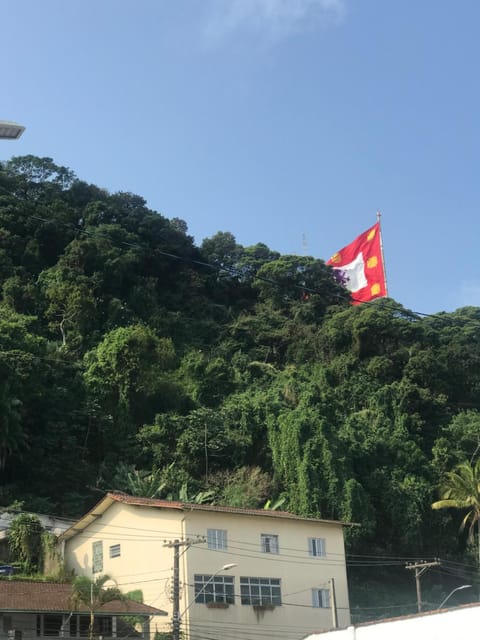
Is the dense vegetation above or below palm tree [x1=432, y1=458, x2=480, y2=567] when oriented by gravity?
above

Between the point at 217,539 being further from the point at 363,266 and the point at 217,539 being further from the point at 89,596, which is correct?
the point at 363,266

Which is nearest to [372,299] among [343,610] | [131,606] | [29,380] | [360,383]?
[360,383]

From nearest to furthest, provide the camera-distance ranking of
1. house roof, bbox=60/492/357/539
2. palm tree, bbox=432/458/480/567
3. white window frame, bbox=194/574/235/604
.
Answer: white window frame, bbox=194/574/235/604 → house roof, bbox=60/492/357/539 → palm tree, bbox=432/458/480/567

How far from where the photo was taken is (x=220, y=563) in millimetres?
34344

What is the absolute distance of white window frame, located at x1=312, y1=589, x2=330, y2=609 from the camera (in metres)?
36.0

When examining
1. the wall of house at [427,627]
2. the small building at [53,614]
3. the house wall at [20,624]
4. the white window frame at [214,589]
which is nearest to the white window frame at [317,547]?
the white window frame at [214,589]

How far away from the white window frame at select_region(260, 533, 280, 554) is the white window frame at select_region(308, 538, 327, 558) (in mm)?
1785

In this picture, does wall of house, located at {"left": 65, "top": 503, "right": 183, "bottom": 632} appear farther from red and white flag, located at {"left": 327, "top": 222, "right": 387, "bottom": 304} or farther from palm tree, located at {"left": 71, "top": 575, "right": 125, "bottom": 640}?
red and white flag, located at {"left": 327, "top": 222, "right": 387, "bottom": 304}

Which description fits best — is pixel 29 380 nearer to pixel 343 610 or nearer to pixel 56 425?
pixel 56 425

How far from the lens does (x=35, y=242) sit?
65.9 m

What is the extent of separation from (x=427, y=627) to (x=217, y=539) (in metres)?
17.0

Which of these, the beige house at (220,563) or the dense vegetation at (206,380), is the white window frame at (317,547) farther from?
the dense vegetation at (206,380)

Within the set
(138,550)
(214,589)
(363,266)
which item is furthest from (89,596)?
(363,266)

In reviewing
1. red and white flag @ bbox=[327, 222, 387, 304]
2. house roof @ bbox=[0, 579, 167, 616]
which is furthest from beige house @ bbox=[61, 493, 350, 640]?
red and white flag @ bbox=[327, 222, 387, 304]
